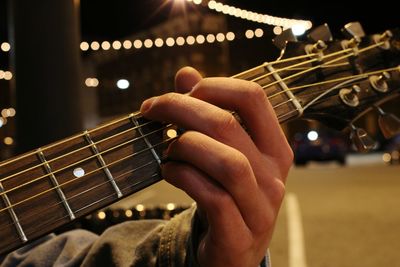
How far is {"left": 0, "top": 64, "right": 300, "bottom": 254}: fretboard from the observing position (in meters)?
1.11

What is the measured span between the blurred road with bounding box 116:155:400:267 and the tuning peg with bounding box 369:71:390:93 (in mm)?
3171

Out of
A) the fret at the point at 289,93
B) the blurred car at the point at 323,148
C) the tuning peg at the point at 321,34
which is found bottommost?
the blurred car at the point at 323,148

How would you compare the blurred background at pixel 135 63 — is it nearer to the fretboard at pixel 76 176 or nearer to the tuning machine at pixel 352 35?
the tuning machine at pixel 352 35

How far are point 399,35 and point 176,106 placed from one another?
0.94 meters

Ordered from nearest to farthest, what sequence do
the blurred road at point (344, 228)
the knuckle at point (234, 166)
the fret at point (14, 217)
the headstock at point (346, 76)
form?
the knuckle at point (234, 166) < the fret at point (14, 217) < the headstock at point (346, 76) < the blurred road at point (344, 228)

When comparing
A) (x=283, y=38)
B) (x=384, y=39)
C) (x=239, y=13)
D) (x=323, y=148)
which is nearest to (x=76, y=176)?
(x=283, y=38)

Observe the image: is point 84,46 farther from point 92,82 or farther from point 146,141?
point 146,141

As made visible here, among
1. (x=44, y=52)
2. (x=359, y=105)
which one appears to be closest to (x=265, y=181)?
(x=359, y=105)

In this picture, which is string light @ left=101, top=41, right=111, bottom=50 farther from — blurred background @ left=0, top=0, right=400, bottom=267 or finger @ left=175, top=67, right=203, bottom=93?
finger @ left=175, top=67, right=203, bottom=93

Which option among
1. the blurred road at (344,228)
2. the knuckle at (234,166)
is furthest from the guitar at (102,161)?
the blurred road at (344,228)

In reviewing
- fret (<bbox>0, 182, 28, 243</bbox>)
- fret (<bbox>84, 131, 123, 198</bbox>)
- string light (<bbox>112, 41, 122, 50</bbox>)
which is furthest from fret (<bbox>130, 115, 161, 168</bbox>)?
string light (<bbox>112, 41, 122, 50</bbox>)

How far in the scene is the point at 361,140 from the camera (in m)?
1.45

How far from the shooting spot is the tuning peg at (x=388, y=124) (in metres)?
1.48

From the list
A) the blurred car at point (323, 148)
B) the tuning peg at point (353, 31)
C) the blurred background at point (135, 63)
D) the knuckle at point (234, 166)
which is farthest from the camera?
the blurred car at point (323, 148)
